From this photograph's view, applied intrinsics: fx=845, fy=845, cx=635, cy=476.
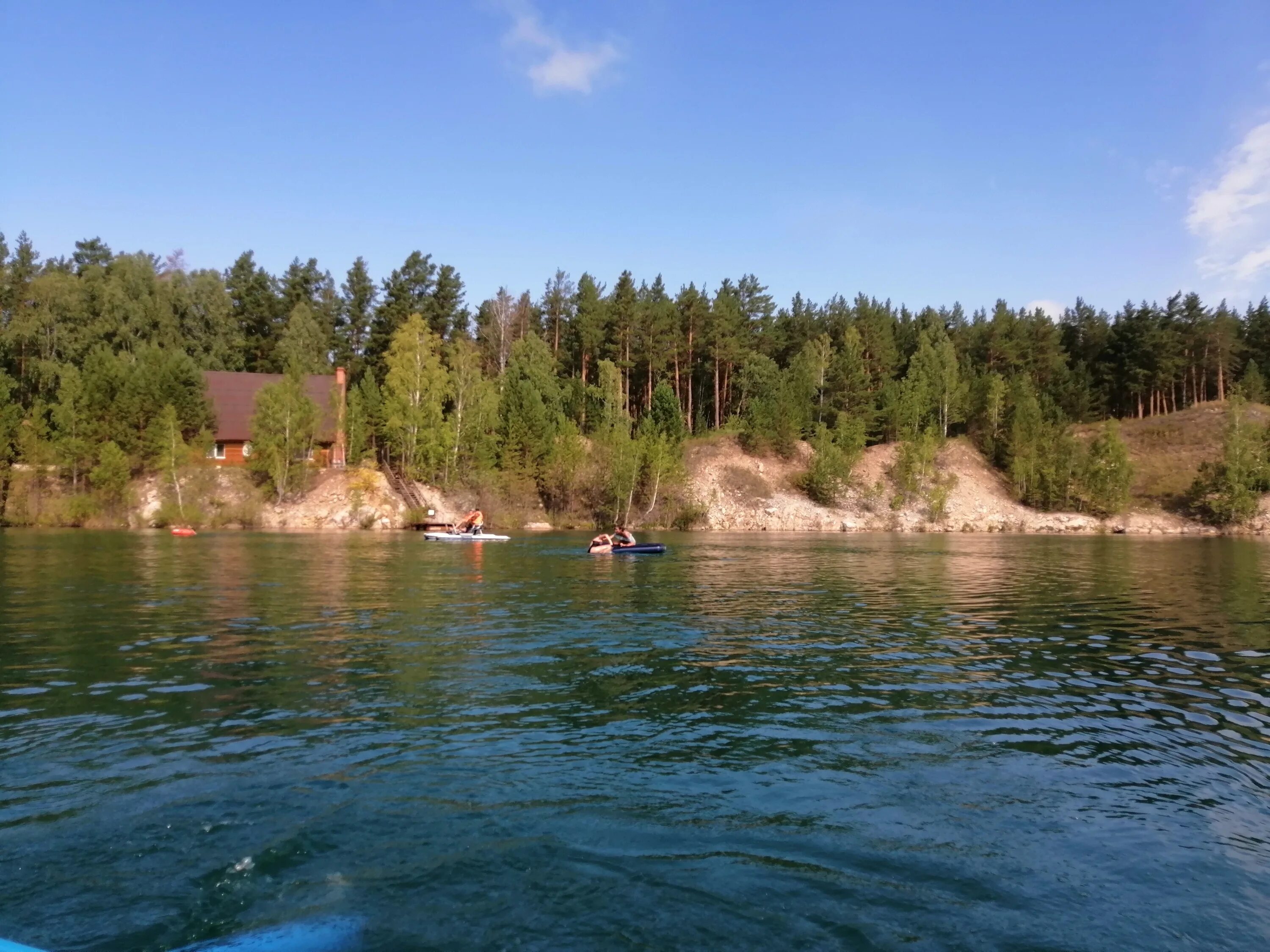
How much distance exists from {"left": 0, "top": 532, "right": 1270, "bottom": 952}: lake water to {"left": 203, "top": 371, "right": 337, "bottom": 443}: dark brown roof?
187 ft

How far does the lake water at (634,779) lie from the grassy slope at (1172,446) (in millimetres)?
80063

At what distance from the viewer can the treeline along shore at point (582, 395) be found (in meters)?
73.8

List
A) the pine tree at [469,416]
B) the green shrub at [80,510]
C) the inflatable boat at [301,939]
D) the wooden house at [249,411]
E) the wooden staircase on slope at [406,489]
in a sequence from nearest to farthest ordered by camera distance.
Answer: the inflatable boat at [301,939], the green shrub at [80,510], the wooden staircase on slope at [406,489], the pine tree at [469,416], the wooden house at [249,411]

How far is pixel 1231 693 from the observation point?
47.8 feet

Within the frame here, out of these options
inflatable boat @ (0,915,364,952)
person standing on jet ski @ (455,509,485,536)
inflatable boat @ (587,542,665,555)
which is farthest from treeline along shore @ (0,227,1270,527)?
inflatable boat @ (0,915,364,952)

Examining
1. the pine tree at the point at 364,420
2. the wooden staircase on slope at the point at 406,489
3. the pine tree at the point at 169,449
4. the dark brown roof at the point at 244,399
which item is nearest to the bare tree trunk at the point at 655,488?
the wooden staircase on slope at the point at 406,489

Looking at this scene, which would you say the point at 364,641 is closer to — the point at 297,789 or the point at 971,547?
the point at 297,789

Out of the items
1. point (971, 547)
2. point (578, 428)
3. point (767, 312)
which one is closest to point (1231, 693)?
point (971, 547)

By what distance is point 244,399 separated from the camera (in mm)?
82438

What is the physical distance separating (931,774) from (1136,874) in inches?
109

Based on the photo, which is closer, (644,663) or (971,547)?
(644,663)

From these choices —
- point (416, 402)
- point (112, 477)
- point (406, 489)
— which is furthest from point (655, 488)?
point (112, 477)

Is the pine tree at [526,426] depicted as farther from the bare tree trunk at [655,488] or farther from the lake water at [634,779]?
the lake water at [634,779]

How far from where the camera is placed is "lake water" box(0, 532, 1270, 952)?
689 centimetres
